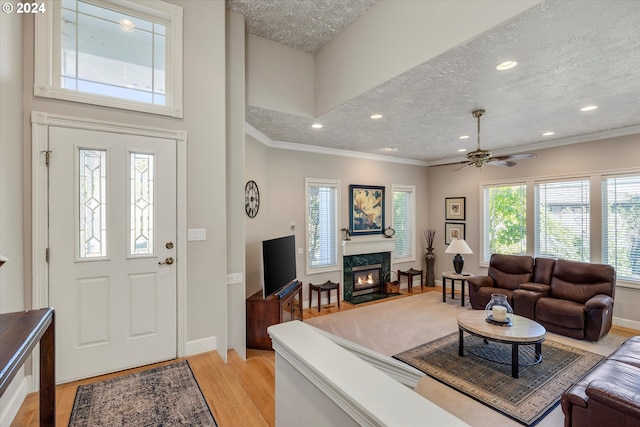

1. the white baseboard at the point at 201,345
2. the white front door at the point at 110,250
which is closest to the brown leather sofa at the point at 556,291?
the white baseboard at the point at 201,345

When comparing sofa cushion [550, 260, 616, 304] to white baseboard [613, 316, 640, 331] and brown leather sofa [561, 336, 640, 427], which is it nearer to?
white baseboard [613, 316, 640, 331]

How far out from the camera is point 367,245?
6082 millimetres

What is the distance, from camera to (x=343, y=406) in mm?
919

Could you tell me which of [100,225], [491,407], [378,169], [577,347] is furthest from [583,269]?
[100,225]

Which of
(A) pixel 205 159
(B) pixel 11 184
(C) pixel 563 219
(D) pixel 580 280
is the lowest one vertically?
(D) pixel 580 280

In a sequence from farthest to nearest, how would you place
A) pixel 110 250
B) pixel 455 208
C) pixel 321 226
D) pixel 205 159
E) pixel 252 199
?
pixel 455 208
pixel 321 226
pixel 252 199
pixel 205 159
pixel 110 250

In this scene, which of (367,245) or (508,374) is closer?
(508,374)

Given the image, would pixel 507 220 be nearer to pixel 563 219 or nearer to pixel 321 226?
pixel 563 219

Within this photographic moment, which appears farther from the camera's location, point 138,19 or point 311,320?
point 311,320

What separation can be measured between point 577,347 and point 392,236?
11.5 ft

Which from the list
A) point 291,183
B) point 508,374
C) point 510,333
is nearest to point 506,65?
point 510,333

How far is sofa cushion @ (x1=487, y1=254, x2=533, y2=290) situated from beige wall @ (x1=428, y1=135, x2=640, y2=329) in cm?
66

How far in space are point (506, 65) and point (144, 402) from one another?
382 centimetres

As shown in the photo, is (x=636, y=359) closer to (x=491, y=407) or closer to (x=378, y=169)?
(x=491, y=407)
